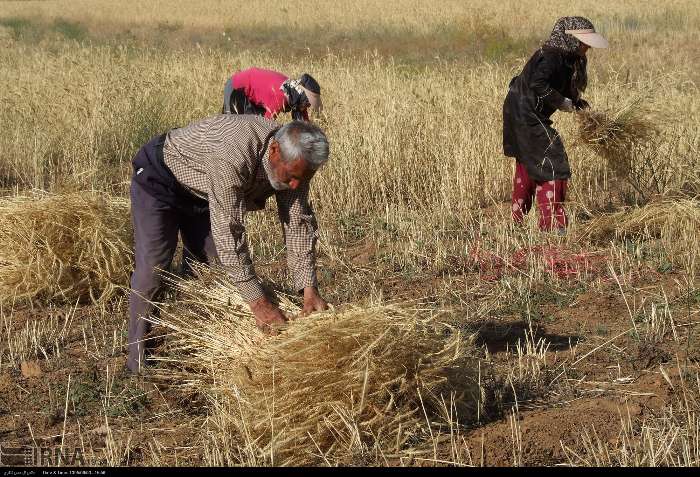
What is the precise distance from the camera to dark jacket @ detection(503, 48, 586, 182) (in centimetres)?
674

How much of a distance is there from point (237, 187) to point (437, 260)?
8.91 ft

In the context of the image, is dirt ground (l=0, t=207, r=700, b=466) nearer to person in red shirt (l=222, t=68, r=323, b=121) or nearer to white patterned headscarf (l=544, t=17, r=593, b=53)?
person in red shirt (l=222, t=68, r=323, b=121)

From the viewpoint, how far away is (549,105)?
273 inches

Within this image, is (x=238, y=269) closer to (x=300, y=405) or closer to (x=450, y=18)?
(x=300, y=405)

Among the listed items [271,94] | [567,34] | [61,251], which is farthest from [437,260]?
[61,251]

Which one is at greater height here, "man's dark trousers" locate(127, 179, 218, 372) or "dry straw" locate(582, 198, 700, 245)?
"man's dark trousers" locate(127, 179, 218, 372)

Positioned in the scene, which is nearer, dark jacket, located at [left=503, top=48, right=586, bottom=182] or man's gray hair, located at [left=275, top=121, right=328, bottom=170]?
man's gray hair, located at [left=275, top=121, right=328, bottom=170]

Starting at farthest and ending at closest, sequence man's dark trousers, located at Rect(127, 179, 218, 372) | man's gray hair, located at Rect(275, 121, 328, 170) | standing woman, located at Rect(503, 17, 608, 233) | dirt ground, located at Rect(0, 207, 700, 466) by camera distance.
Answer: standing woman, located at Rect(503, 17, 608, 233), man's dark trousers, located at Rect(127, 179, 218, 372), dirt ground, located at Rect(0, 207, 700, 466), man's gray hair, located at Rect(275, 121, 328, 170)

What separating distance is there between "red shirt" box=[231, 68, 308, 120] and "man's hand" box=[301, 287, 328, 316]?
241 centimetres

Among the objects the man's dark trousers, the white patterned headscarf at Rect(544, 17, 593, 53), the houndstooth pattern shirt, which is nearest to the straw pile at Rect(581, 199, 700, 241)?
the white patterned headscarf at Rect(544, 17, 593, 53)

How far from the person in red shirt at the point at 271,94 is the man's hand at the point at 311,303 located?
239 cm

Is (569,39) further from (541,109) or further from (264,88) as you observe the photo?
(264,88)

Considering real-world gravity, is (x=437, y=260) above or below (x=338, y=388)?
below

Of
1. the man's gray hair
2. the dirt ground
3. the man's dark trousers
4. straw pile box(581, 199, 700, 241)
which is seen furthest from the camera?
straw pile box(581, 199, 700, 241)
